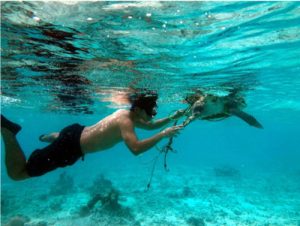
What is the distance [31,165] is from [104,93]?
12.3 meters

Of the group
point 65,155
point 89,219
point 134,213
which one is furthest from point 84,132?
point 134,213

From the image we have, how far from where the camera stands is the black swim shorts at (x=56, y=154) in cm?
766

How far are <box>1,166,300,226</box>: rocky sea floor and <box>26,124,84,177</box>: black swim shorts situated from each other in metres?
8.80

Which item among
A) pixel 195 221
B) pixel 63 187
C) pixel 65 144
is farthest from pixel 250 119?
pixel 63 187

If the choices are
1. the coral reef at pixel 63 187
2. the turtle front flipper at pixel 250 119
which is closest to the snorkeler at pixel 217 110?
the turtle front flipper at pixel 250 119

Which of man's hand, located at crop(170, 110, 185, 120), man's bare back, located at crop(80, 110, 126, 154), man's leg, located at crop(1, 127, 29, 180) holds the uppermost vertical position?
man's hand, located at crop(170, 110, 185, 120)

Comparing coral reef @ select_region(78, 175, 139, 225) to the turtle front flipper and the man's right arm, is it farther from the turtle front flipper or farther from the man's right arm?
the man's right arm

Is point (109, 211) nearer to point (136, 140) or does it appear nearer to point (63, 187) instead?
point (63, 187)

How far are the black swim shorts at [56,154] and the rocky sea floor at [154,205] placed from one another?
880cm

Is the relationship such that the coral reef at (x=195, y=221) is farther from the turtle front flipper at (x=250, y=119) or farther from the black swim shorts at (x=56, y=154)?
the black swim shorts at (x=56, y=154)

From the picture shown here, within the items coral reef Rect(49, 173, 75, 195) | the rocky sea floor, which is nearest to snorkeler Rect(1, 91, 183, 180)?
the rocky sea floor

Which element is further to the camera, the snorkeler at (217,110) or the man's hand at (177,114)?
the snorkeler at (217,110)

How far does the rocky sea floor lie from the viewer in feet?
53.4

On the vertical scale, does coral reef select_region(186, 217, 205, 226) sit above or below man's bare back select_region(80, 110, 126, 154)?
below
